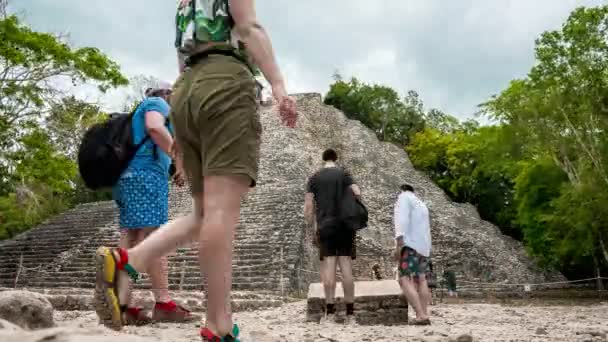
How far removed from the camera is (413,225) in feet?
20.8

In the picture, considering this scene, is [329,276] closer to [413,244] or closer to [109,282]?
[413,244]

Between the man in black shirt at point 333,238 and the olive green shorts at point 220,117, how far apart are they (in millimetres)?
3388

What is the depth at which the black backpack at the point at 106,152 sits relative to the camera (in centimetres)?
377

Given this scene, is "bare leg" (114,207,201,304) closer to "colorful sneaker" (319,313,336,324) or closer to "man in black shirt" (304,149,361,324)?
"man in black shirt" (304,149,361,324)

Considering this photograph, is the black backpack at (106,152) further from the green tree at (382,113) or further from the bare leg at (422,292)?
the green tree at (382,113)

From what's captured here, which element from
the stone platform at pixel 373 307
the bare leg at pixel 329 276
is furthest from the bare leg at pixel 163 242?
the stone platform at pixel 373 307

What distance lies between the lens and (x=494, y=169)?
35.1 m

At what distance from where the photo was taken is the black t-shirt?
6078 millimetres

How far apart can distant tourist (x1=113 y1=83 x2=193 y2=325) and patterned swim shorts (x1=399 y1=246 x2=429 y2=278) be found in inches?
104

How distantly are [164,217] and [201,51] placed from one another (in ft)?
5.12

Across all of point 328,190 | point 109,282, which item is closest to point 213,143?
point 109,282

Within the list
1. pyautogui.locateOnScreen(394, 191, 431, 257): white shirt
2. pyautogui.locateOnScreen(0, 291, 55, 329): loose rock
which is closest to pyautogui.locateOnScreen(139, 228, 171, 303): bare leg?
pyautogui.locateOnScreen(0, 291, 55, 329): loose rock

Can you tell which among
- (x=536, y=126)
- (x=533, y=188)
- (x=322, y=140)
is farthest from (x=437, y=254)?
(x=322, y=140)

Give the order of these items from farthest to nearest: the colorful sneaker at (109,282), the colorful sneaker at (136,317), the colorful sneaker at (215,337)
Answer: the colorful sneaker at (136,317)
the colorful sneaker at (109,282)
the colorful sneaker at (215,337)
